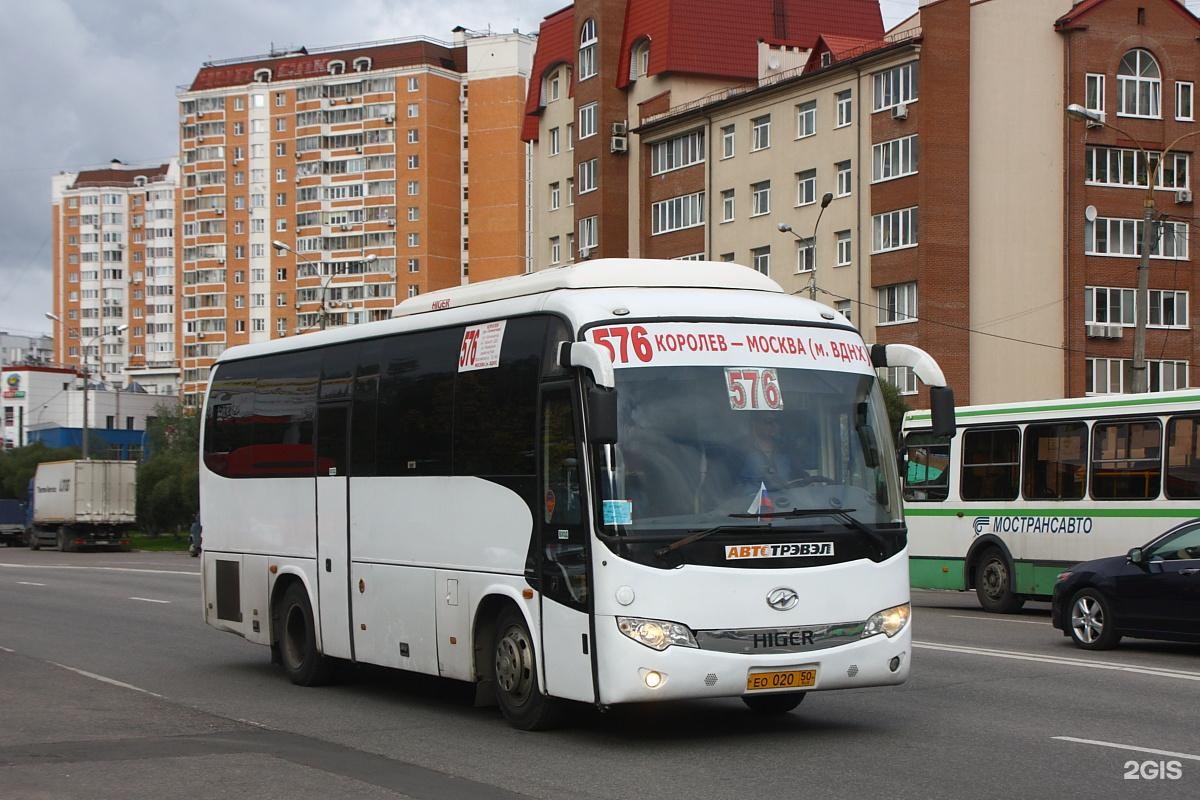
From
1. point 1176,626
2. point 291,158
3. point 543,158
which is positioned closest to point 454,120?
point 291,158

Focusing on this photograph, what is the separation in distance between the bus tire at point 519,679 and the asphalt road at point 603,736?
0.14 metres

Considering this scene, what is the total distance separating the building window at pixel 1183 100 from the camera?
193ft

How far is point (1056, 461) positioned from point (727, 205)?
4538 cm

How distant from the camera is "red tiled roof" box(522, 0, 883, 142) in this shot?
2746 inches

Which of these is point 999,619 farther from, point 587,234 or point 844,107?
point 587,234

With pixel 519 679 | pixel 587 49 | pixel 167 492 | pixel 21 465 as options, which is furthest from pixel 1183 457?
pixel 21 465

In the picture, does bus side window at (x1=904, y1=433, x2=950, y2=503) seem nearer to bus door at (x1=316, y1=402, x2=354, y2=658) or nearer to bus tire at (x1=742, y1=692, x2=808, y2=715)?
bus door at (x1=316, y1=402, x2=354, y2=658)

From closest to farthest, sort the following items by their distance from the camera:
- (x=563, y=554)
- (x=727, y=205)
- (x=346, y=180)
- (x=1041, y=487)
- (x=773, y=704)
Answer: (x=563, y=554) < (x=773, y=704) < (x=1041, y=487) < (x=727, y=205) < (x=346, y=180)

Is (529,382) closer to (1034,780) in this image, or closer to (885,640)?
(885,640)

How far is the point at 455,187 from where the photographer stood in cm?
12912

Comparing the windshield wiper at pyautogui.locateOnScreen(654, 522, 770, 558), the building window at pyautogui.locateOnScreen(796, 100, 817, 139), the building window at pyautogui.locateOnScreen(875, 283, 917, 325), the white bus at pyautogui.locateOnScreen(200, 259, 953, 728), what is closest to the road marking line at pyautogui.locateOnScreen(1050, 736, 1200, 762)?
the white bus at pyautogui.locateOnScreen(200, 259, 953, 728)

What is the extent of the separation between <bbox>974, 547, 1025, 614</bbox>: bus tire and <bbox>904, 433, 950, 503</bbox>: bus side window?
4.36 ft

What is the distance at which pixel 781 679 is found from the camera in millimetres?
10203

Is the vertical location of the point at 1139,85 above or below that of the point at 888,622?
above
